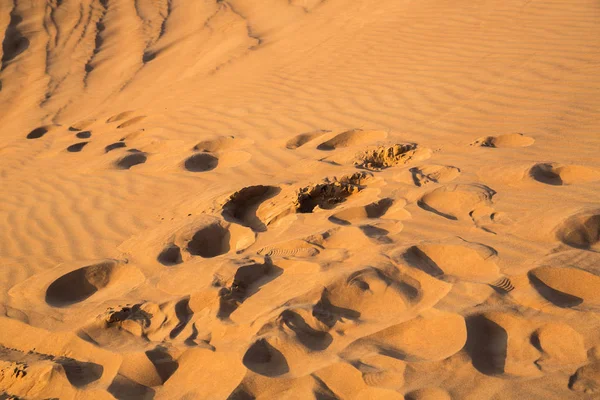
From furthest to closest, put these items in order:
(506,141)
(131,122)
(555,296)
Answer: (131,122)
(506,141)
(555,296)

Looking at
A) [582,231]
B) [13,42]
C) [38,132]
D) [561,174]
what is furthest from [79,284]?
[13,42]

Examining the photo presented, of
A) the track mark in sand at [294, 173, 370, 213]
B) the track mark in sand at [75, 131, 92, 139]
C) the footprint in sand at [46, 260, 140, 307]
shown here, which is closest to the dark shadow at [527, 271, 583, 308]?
the track mark in sand at [294, 173, 370, 213]

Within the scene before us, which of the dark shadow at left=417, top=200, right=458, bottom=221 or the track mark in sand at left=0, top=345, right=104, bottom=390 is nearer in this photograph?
the track mark in sand at left=0, top=345, right=104, bottom=390

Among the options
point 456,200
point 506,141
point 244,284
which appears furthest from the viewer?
point 506,141

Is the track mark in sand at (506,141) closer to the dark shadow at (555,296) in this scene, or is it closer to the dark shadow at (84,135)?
the dark shadow at (555,296)

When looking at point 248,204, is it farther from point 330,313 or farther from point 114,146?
point 114,146

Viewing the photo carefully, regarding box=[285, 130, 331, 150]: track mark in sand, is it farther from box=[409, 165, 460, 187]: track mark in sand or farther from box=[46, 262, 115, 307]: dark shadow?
box=[46, 262, 115, 307]: dark shadow
